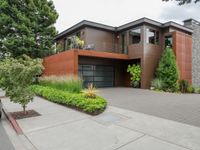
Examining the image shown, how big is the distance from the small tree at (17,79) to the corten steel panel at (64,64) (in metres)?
6.08

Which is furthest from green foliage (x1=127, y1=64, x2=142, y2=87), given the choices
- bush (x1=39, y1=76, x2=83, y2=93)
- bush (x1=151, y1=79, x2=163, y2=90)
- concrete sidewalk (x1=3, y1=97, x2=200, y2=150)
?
concrete sidewalk (x1=3, y1=97, x2=200, y2=150)

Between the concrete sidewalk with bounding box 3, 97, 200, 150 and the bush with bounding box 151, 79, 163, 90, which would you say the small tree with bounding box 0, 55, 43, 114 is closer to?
the concrete sidewalk with bounding box 3, 97, 200, 150

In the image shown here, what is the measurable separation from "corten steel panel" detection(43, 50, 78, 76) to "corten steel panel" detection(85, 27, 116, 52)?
3.41 meters

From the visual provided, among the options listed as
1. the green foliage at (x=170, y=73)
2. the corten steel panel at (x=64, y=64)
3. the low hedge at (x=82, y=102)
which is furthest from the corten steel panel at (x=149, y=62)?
the low hedge at (x=82, y=102)

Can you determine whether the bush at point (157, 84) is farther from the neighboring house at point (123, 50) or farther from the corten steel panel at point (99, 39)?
the corten steel panel at point (99, 39)

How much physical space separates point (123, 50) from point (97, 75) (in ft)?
12.3

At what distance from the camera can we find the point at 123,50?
61.3ft

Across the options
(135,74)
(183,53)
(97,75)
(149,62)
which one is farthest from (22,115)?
(183,53)

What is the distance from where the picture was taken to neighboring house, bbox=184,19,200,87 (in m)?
19.6

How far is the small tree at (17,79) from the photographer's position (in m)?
7.29

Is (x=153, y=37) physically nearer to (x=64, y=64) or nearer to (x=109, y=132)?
(x=64, y=64)

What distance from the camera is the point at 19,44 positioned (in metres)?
20.0

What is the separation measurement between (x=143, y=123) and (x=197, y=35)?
712 inches

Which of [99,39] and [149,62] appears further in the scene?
[99,39]
